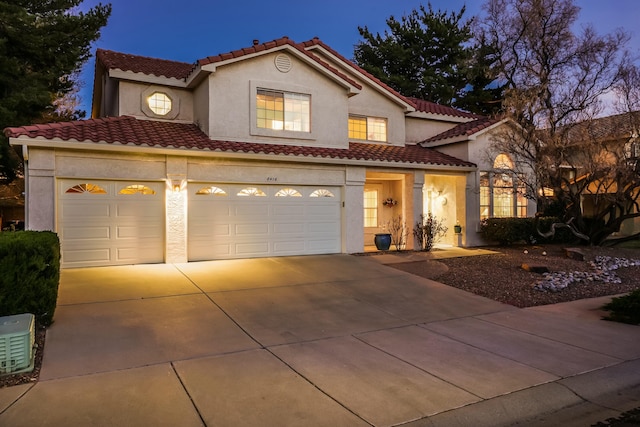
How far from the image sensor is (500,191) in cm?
1688

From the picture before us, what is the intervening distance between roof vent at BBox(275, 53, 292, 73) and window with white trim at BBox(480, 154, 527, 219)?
8.48 metres

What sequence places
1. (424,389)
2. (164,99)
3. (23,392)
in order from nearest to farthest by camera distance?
(23,392) < (424,389) < (164,99)

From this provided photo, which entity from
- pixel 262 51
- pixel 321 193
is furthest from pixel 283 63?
pixel 321 193

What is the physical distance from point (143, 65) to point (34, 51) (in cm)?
495

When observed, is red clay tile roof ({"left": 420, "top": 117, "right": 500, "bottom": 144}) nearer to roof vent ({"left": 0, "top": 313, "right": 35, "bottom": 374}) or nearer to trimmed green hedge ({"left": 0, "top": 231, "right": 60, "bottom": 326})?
trimmed green hedge ({"left": 0, "top": 231, "right": 60, "bottom": 326})

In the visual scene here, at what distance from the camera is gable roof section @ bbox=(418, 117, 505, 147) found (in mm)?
15988

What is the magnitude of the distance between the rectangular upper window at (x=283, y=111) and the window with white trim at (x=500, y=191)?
295 inches

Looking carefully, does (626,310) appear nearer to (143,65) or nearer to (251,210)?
(251,210)

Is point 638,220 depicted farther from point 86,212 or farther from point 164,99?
point 86,212

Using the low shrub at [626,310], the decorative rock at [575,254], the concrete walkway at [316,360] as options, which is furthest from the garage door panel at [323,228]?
the low shrub at [626,310]

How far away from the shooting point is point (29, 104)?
1559cm

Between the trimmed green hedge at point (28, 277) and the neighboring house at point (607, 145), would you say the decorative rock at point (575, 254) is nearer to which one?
the neighboring house at point (607, 145)

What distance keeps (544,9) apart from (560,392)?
→ 17840 mm

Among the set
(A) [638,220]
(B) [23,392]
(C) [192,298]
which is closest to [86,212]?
(C) [192,298]
